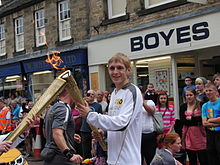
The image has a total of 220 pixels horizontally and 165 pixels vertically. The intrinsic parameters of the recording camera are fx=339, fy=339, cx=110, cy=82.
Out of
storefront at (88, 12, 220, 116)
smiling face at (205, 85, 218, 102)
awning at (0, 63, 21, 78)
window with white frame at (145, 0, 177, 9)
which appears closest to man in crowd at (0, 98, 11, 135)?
storefront at (88, 12, 220, 116)

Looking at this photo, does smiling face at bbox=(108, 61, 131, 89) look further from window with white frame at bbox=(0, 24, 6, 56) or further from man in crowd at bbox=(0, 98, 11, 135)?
window with white frame at bbox=(0, 24, 6, 56)

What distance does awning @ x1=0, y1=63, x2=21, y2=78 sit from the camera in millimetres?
19384

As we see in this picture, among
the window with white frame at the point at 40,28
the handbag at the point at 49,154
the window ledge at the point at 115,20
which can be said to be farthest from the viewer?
the window with white frame at the point at 40,28

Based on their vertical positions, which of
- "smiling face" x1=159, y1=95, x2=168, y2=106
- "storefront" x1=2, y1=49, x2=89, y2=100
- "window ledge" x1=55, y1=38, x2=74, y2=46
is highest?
"window ledge" x1=55, y1=38, x2=74, y2=46

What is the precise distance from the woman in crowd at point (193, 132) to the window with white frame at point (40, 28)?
39.1ft

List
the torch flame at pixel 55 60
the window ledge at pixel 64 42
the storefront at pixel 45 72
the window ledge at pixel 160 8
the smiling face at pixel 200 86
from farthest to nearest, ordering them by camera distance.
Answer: the torch flame at pixel 55 60
the window ledge at pixel 64 42
the storefront at pixel 45 72
the window ledge at pixel 160 8
the smiling face at pixel 200 86

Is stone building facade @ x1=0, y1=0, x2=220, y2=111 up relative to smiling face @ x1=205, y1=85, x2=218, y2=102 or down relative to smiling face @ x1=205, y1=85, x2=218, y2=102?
up

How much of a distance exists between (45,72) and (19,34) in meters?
3.39

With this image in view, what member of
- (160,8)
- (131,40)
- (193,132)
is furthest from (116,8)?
(193,132)

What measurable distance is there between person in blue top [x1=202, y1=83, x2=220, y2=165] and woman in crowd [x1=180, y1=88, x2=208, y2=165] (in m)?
0.41

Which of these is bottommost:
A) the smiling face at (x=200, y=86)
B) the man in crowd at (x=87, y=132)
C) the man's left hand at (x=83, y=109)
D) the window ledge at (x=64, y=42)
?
the man in crowd at (x=87, y=132)

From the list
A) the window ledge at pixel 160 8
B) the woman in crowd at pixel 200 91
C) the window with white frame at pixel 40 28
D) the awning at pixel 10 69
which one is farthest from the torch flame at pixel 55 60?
the woman in crowd at pixel 200 91

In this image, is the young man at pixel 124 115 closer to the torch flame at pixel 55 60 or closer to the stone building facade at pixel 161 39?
the stone building facade at pixel 161 39

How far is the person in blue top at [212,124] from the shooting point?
6278 millimetres
